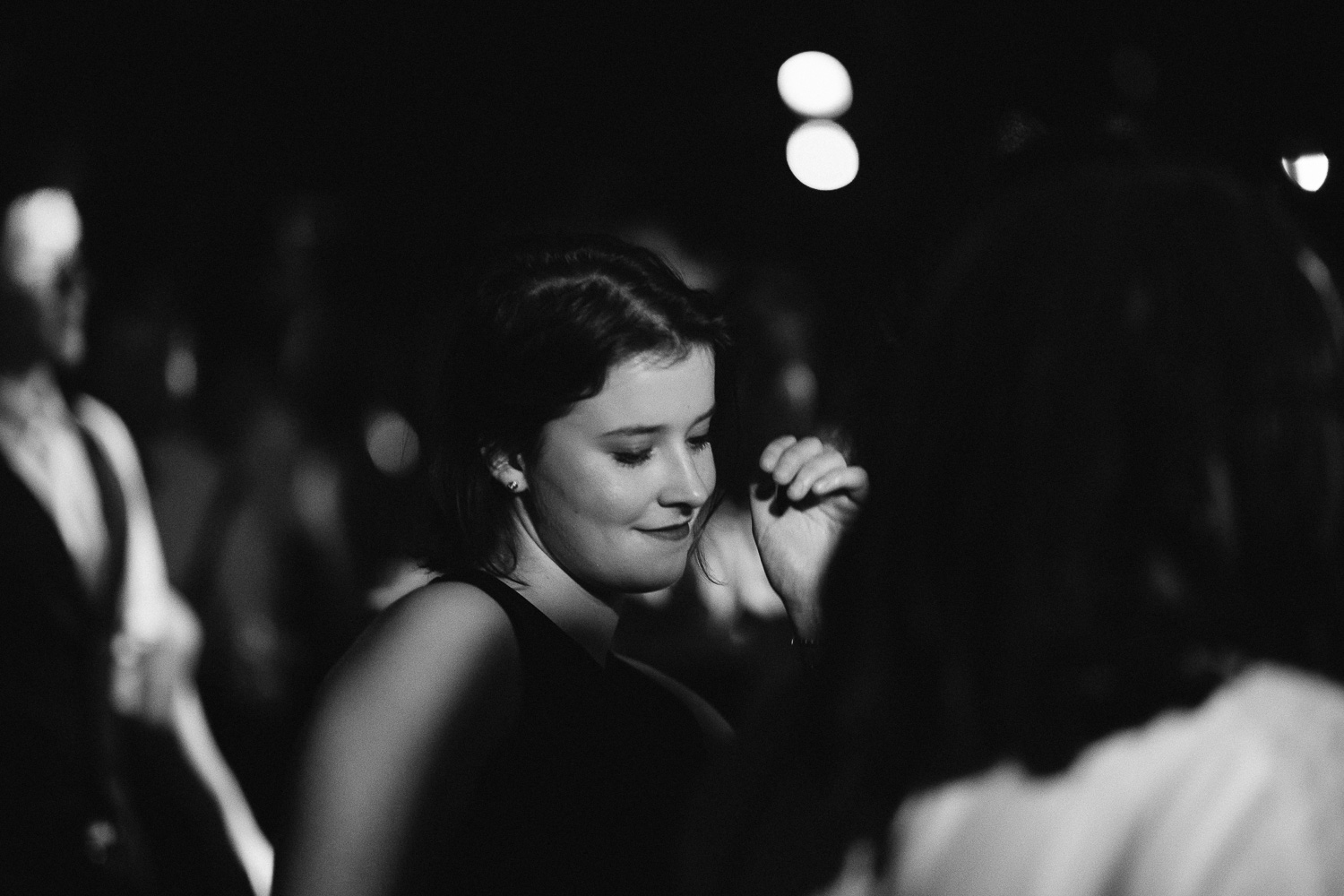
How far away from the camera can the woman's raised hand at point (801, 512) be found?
1.64m

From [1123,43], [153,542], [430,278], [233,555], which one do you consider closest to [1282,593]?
[153,542]

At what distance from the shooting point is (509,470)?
1770 millimetres

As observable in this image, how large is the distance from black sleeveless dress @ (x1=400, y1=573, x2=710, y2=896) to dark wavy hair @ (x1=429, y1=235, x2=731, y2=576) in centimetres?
18

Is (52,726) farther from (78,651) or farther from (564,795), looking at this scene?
(564,795)

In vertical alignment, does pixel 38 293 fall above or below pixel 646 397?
below

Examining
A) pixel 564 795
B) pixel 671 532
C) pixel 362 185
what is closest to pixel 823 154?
pixel 362 185

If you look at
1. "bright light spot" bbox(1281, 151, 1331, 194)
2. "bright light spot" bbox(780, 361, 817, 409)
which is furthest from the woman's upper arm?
"bright light spot" bbox(780, 361, 817, 409)

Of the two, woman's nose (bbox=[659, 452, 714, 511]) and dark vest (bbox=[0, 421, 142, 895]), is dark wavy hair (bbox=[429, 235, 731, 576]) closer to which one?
woman's nose (bbox=[659, 452, 714, 511])

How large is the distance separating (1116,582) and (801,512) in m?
0.86

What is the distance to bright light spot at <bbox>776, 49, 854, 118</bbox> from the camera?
5.76 meters

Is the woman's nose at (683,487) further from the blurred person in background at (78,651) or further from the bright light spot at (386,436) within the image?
the bright light spot at (386,436)

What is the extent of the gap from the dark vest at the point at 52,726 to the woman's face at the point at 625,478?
1.18 metres

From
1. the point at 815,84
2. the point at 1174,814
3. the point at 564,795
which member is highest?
the point at 815,84

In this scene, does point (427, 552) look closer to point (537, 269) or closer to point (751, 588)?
point (537, 269)
